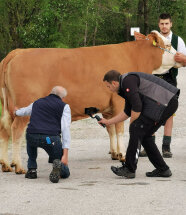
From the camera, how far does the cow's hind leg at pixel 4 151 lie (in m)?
7.82

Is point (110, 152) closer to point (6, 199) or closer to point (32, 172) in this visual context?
point (32, 172)

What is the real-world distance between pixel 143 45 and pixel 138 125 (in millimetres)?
2264

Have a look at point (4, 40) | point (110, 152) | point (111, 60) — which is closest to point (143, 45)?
point (111, 60)

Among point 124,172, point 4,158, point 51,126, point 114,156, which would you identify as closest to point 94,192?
point 124,172

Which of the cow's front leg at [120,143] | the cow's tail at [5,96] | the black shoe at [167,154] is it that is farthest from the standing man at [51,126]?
the black shoe at [167,154]

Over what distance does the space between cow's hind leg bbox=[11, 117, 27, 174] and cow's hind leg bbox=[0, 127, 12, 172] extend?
10 centimetres

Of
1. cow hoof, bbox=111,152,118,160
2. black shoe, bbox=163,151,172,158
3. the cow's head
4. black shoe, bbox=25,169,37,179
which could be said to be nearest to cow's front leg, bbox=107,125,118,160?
cow hoof, bbox=111,152,118,160

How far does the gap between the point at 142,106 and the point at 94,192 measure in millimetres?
1350

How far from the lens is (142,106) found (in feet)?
22.9

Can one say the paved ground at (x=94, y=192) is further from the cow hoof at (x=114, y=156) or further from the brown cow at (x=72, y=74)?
the brown cow at (x=72, y=74)

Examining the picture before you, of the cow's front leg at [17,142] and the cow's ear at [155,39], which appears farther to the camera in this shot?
the cow's ear at [155,39]

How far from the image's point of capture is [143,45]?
8.91 metres

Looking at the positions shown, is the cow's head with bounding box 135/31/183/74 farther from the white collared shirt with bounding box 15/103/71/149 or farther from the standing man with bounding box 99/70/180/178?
the white collared shirt with bounding box 15/103/71/149

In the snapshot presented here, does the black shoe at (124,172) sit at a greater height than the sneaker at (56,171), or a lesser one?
lesser
